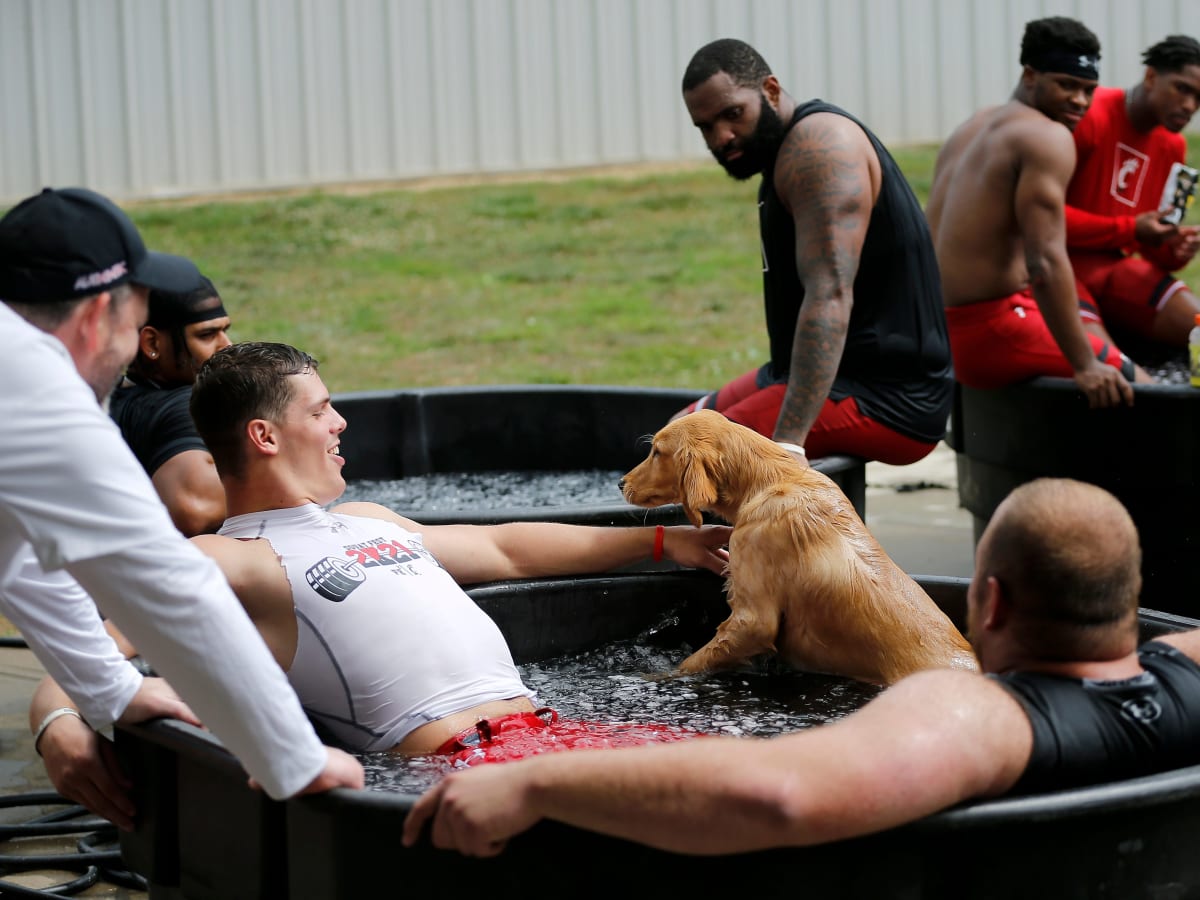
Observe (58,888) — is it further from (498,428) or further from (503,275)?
(503,275)

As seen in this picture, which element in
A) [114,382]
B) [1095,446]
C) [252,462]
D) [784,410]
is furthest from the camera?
[1095,446]

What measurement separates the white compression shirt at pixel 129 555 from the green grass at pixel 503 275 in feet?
29.0

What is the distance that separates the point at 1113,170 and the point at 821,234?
2.80 meters

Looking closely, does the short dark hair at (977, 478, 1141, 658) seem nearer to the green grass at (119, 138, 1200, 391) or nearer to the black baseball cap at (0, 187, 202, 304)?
the black baseball cap at (0, 187, 202, 304)

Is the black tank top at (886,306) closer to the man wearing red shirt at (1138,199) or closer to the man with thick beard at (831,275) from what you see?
the man with thick beard at (831,275)

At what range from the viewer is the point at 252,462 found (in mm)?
3451

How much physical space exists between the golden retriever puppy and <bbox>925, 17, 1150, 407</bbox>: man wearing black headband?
7.45 feet

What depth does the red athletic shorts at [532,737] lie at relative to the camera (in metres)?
3.12

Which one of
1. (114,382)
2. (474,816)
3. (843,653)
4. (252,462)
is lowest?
(843,653)

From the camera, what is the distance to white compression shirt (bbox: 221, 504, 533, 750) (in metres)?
3.25

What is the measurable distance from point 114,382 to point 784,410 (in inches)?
114

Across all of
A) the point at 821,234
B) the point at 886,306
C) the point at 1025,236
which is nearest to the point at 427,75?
the point at 1025,236

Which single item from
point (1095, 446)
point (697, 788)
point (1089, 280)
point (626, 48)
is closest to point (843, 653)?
point (697, 788)

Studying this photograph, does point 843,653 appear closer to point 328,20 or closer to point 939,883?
point 939,883
